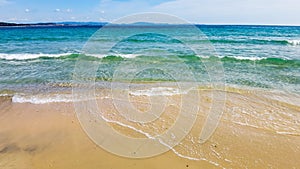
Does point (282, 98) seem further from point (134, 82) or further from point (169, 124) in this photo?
point (134, 82)

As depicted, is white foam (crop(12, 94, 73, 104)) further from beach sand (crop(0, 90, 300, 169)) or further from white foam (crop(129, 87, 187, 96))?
white foam (crop(129, 87, 187, 96))

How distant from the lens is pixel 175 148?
3.70 m

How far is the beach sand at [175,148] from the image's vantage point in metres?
Answer: 3.30

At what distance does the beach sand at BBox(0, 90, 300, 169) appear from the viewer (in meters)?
3.30

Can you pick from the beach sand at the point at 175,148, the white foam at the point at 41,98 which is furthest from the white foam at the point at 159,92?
the white foam at the point at 41,98

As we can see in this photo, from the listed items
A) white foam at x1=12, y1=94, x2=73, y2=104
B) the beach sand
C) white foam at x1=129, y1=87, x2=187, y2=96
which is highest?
white foam at x1=129, y1=87, x2=187, y2=96

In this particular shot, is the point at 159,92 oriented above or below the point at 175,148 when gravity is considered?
above

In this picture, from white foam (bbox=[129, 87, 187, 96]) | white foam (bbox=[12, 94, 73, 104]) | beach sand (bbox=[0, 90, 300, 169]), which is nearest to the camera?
beach sand (bbox=[0, 90, 300, 169])

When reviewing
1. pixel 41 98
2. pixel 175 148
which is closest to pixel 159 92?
pixel 175 148

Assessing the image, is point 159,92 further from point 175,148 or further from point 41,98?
point 41,98

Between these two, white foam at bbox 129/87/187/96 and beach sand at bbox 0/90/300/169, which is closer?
beach sand at bbox 0/90/300/169

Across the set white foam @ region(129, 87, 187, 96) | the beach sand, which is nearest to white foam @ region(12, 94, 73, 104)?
the beach sand

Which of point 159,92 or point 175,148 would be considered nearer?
point 175,148

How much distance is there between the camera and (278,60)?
504 inches
